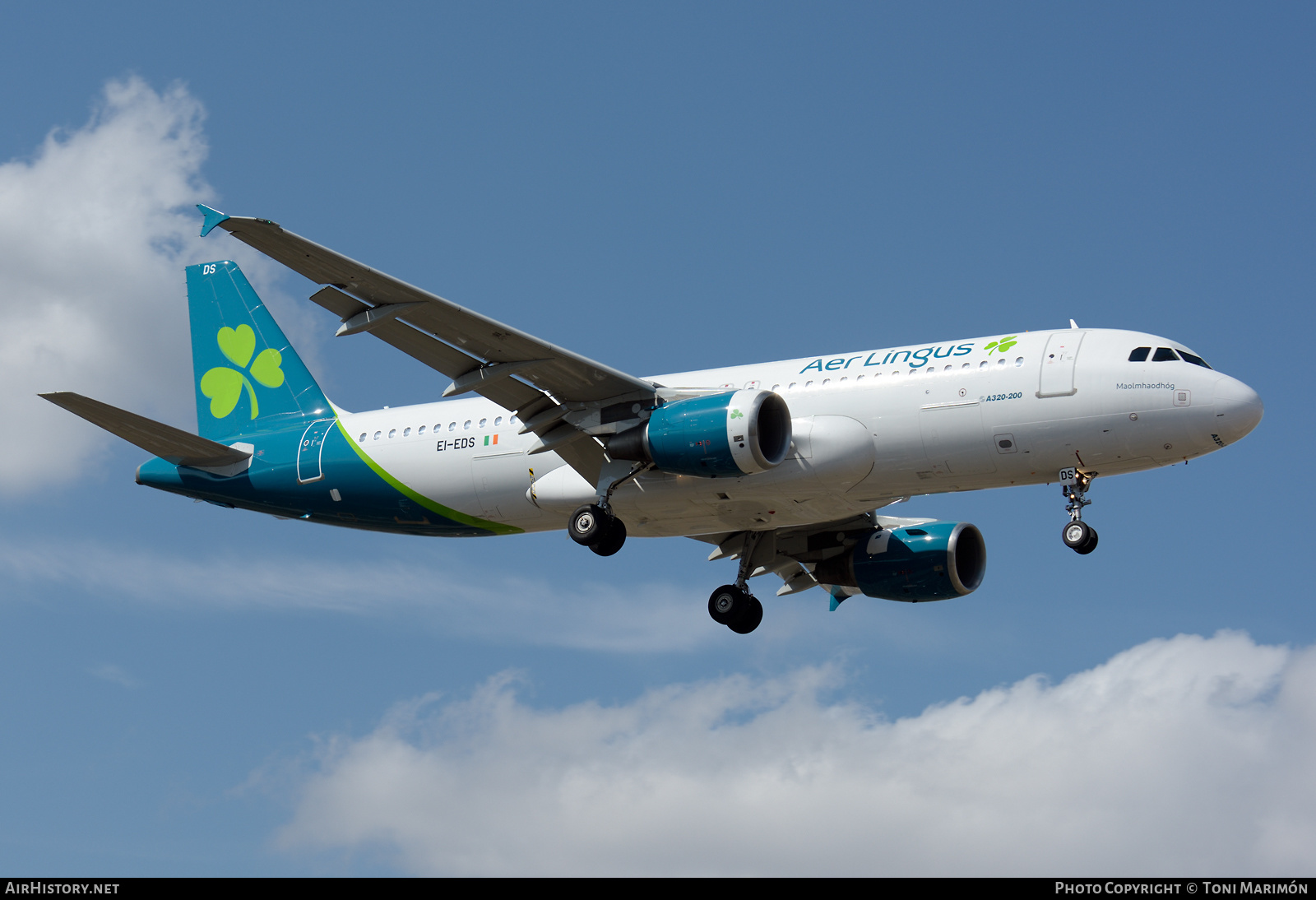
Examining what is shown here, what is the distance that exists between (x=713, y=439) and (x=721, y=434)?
7.8 inches

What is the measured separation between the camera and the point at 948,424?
29.3 metres

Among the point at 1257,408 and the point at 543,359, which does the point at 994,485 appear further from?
the point at 543,359

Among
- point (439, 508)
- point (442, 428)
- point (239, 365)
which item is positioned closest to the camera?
point (439, 508)

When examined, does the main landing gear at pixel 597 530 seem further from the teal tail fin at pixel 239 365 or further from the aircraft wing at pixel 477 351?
the teal tail fin at pixel 239 365

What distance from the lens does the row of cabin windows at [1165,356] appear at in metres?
29.0

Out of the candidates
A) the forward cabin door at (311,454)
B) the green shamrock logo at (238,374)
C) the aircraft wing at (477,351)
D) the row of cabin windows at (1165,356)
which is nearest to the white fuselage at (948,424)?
the row of cabin windows at (1165,356)

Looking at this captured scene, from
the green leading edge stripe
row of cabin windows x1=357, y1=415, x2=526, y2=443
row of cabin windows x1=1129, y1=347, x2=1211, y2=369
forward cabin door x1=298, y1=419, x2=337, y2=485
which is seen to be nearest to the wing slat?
row of cabin windows x1=357, y1=415, x2=526, y2=443

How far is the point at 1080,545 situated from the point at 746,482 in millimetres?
Result: 6806

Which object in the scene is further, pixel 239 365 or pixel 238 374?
pixel 239 365

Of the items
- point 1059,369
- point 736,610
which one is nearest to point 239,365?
point 736,610

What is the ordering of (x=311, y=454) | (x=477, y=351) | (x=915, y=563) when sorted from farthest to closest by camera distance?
(x=915, y=563), (x=311, y=454), (x=477, y=351)

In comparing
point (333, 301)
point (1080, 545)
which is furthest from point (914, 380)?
point (333, 301)

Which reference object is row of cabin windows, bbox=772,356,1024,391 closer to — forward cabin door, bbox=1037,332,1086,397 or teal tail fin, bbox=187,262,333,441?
forward cabin door, bbox=1037,332,1086,397

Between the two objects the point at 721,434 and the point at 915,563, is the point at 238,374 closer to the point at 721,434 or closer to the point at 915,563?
the point at 721,434
